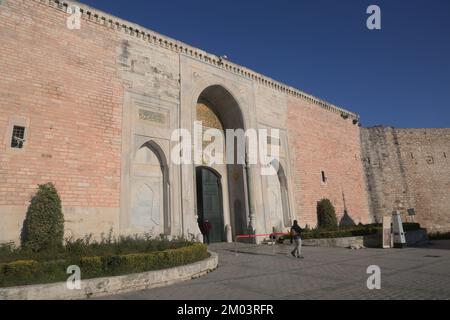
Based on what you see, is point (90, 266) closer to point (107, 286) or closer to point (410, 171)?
point (107, 286)

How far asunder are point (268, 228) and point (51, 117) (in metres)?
9.75

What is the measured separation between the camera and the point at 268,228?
1408 cm

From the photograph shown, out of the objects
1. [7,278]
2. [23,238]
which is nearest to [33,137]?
[23,238]

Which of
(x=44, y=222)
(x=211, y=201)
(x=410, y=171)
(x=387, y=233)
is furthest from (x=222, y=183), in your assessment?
(x=410, y=171)

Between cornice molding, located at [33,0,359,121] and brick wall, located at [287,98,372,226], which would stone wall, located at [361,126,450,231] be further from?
cornice molding, located at [33,0,359,121]

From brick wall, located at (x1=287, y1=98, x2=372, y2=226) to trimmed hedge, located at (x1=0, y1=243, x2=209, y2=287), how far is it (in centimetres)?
1104

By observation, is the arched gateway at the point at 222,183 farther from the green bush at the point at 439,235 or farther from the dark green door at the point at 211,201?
the green bush at the point at 439,235

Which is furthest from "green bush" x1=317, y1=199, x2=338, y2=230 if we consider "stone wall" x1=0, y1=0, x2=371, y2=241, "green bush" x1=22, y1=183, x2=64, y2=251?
"green bush" x1=22, y1=183, x2=64, y2=251

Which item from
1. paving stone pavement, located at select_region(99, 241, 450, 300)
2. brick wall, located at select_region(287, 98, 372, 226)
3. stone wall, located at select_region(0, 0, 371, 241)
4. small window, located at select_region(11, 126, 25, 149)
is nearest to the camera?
paving stone pavement, located at select_region(99, 241, 450, 300)

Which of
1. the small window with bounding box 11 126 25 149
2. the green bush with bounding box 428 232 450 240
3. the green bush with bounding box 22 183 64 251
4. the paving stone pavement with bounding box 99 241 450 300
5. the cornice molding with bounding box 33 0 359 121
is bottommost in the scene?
Result: the green bush with bounding box 428 232 450 240

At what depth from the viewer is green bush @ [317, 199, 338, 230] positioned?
16.6 metres

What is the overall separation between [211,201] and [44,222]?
Result: 7.71 metres

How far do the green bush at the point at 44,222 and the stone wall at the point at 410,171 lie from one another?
19.8 m
